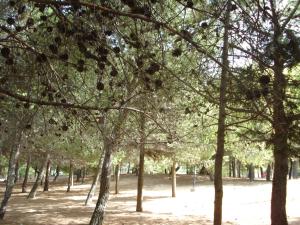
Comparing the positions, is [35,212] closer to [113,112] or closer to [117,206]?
[117,206]

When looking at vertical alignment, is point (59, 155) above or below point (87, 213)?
above

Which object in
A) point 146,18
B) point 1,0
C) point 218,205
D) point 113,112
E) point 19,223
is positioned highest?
point 1,0

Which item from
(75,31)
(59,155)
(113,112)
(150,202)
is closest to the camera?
(75,31)

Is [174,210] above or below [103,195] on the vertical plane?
below

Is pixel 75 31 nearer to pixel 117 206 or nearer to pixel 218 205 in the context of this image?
pixel 218 205

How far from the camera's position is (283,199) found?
431 inches

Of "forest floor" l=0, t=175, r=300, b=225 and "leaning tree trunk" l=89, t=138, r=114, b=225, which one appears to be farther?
"forest floor" l=0, t=175, r=300, b=225

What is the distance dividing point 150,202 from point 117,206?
7.90 ft

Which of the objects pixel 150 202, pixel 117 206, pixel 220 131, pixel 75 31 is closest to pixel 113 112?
pixel 220 131

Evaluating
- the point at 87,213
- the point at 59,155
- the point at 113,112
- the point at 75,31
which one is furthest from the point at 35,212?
the point at 75,31

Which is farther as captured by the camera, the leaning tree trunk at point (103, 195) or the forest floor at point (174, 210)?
the forest floor at point (174, 210)

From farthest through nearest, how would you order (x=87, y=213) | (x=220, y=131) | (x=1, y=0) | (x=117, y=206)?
(x=117, y=206)
(x=87, y=213)
(x=220, y=131)
(x=1, y=0)

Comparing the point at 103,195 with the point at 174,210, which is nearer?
the point at 103,195

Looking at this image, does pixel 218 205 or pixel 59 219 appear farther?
pixel 59 219
